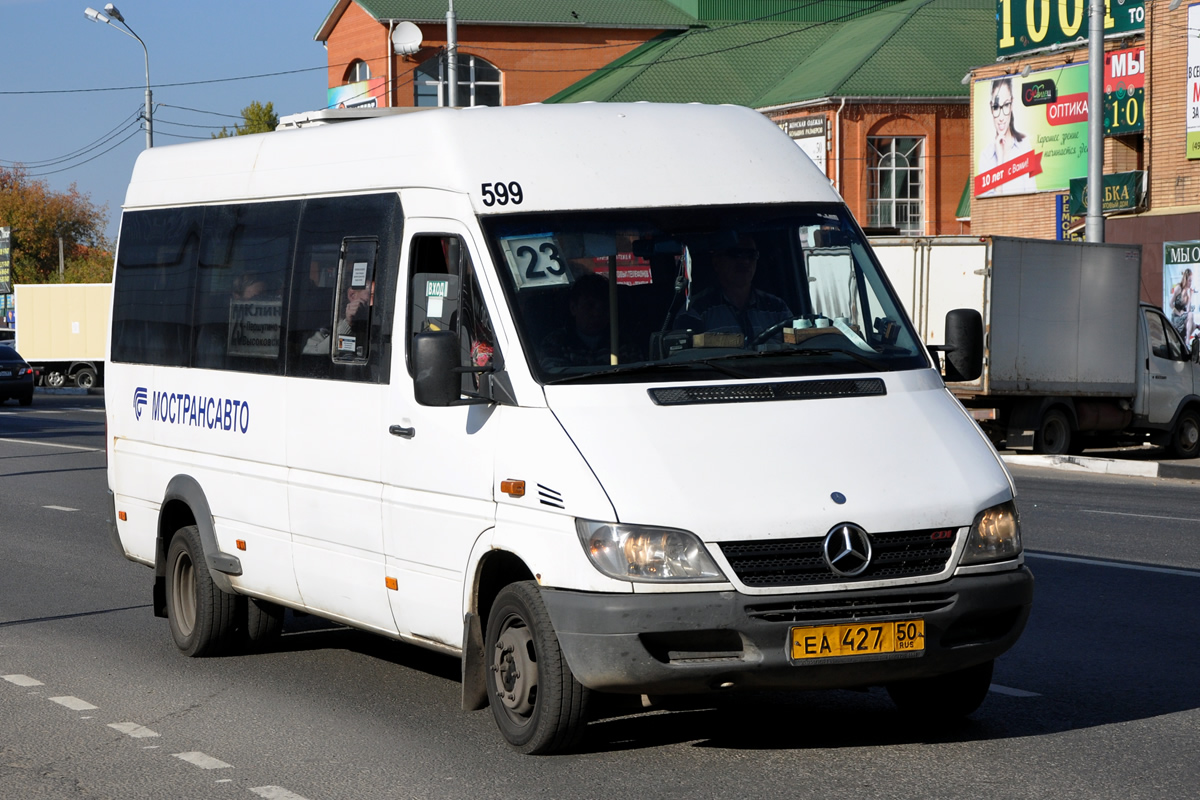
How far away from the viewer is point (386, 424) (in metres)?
7.22

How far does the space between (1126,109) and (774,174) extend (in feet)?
93.7

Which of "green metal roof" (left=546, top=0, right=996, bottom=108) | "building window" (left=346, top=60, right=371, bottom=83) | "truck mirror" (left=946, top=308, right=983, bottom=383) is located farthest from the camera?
"building window" (left=346, top=60, right=371, bottom=83)

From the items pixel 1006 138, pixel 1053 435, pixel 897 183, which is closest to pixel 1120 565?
pixel 1053 435

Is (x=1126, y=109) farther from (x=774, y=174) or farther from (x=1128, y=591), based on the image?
(x=774, y=174)

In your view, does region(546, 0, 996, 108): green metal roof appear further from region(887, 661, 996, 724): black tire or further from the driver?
region(887, 661, 996, 724): black tire

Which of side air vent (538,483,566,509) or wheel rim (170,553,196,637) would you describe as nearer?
side air vent (538,483,566,509)

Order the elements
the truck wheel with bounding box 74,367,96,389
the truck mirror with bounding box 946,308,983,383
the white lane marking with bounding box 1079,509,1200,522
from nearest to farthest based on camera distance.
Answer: the truck mirror with bounding box 946,308,983,383 → the white lane marking with bounding box 1079,509,1200,522 → the truck wheel with bounding box 74,367,96,389

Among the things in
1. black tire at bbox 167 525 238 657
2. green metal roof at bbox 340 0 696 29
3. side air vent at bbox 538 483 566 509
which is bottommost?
black tire at bbox 167 525 238 657

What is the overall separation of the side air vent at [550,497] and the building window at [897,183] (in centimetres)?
4308

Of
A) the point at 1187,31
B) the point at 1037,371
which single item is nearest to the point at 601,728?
the point at 1037,371

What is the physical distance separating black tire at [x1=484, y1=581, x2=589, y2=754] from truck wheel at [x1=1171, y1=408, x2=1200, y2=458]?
66.3 feet

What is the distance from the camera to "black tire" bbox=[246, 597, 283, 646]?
356 inches

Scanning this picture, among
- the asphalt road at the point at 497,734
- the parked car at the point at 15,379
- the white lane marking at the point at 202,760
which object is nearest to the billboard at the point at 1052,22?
the parked car at the point at 15,379

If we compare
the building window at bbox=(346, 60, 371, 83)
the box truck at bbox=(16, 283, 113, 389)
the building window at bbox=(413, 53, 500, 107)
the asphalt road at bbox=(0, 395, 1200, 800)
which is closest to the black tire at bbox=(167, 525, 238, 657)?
the asphalt road at bbox=(0, 395, 1200, 800)
